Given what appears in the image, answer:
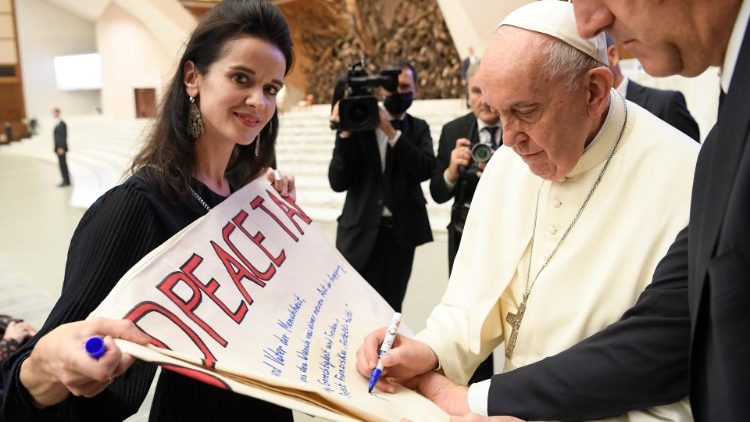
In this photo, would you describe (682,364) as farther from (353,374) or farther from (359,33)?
(359,33)

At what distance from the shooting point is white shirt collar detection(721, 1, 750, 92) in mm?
660

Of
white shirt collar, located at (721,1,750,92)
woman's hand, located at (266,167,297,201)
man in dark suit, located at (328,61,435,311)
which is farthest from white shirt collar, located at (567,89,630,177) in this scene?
man in dark suit, located at (328,61,435,311)

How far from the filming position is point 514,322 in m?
1.35

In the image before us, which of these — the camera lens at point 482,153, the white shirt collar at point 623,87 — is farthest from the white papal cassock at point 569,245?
the white shirt collar at point 623,87

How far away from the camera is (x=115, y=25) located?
72.5ft

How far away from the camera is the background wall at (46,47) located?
24.2 m

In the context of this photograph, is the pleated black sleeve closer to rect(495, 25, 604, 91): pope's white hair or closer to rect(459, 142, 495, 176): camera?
rect(495, 25, 604, 91): pope's white hair

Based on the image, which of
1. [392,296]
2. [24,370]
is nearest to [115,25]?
[392,296]

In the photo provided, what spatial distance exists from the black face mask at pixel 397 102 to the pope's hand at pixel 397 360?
199 cm

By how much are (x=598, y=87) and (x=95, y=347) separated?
1092 millimetres

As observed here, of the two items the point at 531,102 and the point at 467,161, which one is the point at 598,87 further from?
the point at 467,161

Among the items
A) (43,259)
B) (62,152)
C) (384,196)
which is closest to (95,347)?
(384,196)

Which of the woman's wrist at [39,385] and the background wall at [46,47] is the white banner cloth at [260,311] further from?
the background wall at [46,47]

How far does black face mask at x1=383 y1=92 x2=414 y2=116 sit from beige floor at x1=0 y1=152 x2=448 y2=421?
1.42 metres
